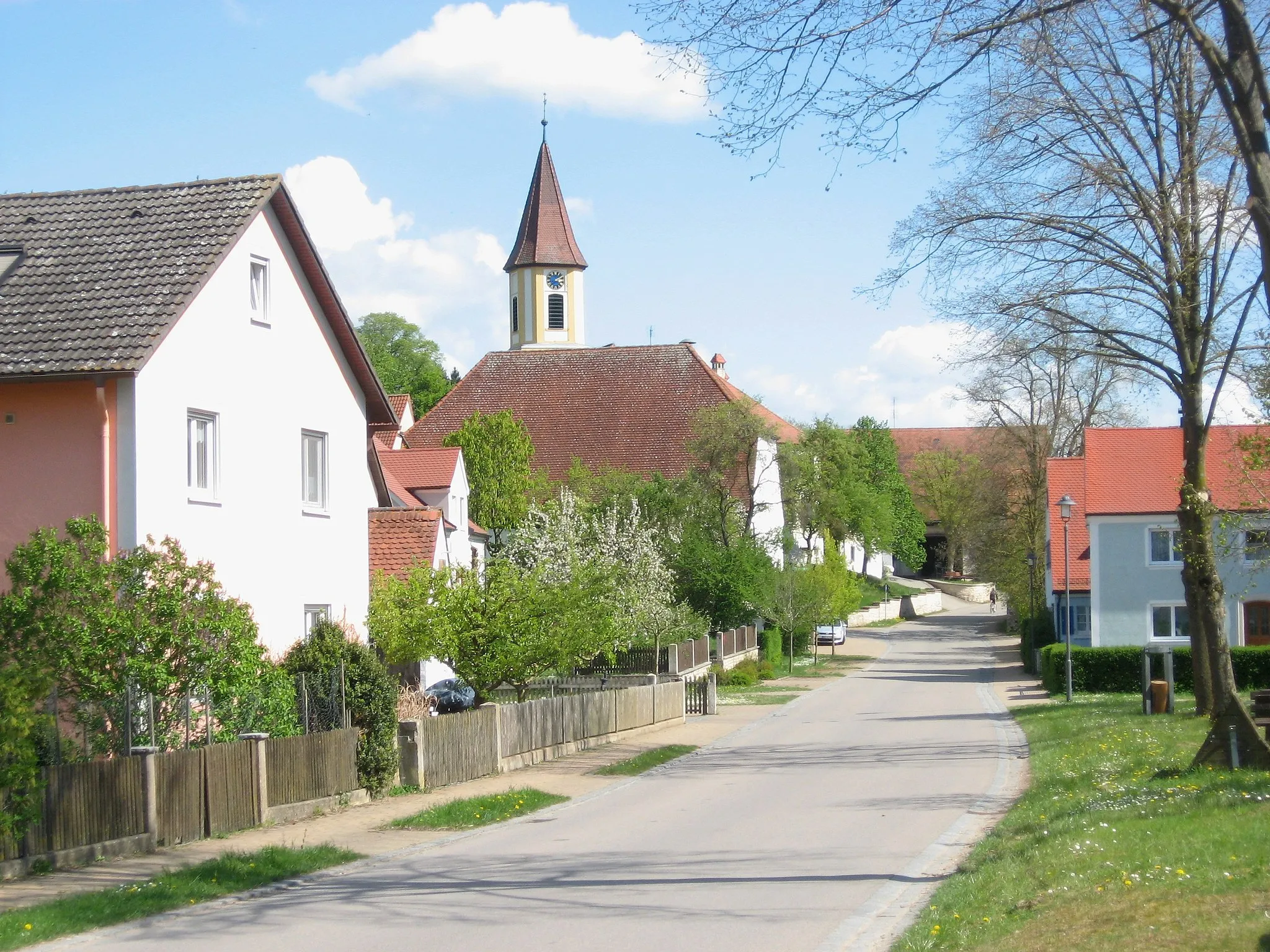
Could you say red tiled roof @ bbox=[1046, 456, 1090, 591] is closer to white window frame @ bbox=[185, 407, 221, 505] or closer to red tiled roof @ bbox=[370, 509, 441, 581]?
red tiled roof @ bbox=[370, 509, 441, 581]

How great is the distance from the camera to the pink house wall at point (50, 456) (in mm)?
17891

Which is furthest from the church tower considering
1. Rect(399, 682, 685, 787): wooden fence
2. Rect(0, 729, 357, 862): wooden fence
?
Rect(0, 729, 357, 862): wooden fence

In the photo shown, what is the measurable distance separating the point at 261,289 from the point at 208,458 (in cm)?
311

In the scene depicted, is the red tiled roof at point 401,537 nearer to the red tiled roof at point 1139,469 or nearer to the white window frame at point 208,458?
the white window frame at point 208,458

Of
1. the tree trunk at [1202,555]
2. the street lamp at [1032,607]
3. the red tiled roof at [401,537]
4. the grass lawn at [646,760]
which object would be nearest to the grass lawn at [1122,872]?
the tree trunk at [1202,555]

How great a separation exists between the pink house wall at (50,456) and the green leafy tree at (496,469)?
37184 millimetres

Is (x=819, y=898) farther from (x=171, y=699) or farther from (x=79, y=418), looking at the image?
(x=79, y=418)

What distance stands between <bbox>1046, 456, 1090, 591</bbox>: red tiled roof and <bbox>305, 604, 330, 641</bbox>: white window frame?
123 feet

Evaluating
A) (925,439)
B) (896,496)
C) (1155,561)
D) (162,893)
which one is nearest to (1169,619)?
(1155,561)

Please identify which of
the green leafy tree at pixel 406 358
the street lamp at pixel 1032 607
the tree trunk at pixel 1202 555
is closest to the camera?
the tree trunk at pixel 1202 555

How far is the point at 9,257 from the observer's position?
65.5ft

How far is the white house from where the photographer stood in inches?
706

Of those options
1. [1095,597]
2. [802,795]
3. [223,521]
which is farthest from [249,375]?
[1095,597]

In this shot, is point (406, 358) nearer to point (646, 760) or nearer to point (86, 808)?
point (646, 760)
